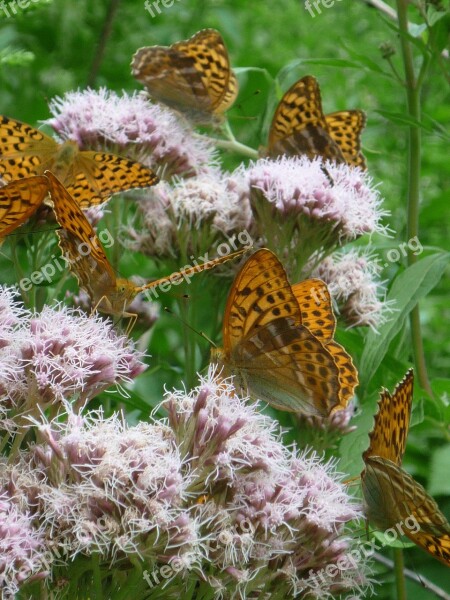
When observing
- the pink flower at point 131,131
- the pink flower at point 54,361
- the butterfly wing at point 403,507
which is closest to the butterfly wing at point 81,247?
the pink flower at point 54,361

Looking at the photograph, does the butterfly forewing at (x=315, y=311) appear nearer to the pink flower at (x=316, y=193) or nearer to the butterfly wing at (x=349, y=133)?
the pink flower at (x=316, y=193)

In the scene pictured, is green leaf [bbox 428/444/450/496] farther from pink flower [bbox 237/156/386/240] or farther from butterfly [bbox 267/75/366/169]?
butterfly [bbox 267/75/366/169]

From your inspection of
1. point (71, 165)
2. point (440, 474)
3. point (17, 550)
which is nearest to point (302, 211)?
point (71, 165)

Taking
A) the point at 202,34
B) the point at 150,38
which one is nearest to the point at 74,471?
the point at 202,34

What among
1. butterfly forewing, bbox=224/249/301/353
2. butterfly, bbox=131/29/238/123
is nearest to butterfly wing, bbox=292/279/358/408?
butterfly forewing, bbox=224/249/301/353

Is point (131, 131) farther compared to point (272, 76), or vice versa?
point (272, 76)

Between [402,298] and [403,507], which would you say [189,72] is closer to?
[402,298]

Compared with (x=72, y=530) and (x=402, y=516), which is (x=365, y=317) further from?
(x=72, y=530)
